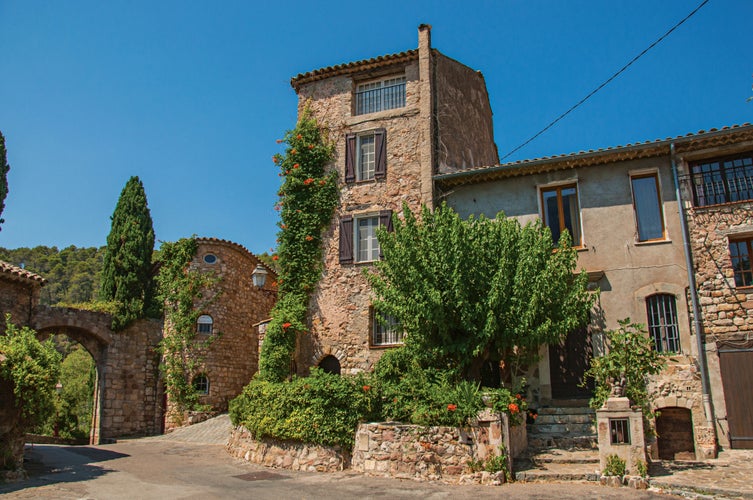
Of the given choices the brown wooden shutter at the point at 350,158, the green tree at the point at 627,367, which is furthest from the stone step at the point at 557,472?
the brown wooden shutter at the point at 350,158

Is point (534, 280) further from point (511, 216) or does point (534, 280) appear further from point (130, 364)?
point (130, 364)

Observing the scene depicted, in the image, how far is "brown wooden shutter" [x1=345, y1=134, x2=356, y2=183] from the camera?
1894 cm

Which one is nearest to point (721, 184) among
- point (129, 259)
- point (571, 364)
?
point (571, 364)

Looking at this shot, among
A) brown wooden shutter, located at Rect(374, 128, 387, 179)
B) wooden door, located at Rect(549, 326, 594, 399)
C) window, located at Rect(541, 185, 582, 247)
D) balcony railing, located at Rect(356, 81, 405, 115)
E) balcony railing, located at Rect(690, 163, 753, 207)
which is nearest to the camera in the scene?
balcony railing, located at Rect(690, 163, 753, 207)

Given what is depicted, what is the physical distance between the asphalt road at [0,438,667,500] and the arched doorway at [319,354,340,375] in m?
3.83

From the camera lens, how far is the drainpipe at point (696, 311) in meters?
14.0

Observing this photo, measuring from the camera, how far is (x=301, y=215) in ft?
62.2

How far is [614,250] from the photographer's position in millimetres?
15695

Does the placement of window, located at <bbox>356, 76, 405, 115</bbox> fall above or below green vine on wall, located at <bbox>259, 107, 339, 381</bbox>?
above

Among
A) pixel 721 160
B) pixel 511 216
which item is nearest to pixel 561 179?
pixel 511 216

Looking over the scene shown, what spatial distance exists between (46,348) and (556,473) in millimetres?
11402

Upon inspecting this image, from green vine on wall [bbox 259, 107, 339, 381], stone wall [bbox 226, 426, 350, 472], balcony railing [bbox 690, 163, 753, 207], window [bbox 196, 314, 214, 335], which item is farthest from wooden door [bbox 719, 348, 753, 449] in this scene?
window [bbox 196, 314, 214, 335]

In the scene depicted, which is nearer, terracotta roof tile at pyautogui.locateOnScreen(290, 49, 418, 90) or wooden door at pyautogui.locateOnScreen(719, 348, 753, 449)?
wooden door at pyautogui.locateOnScreen(719, 348, 753, 449)

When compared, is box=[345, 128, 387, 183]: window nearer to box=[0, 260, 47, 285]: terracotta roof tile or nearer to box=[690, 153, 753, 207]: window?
box=[690, 153, 753, 207]: window
